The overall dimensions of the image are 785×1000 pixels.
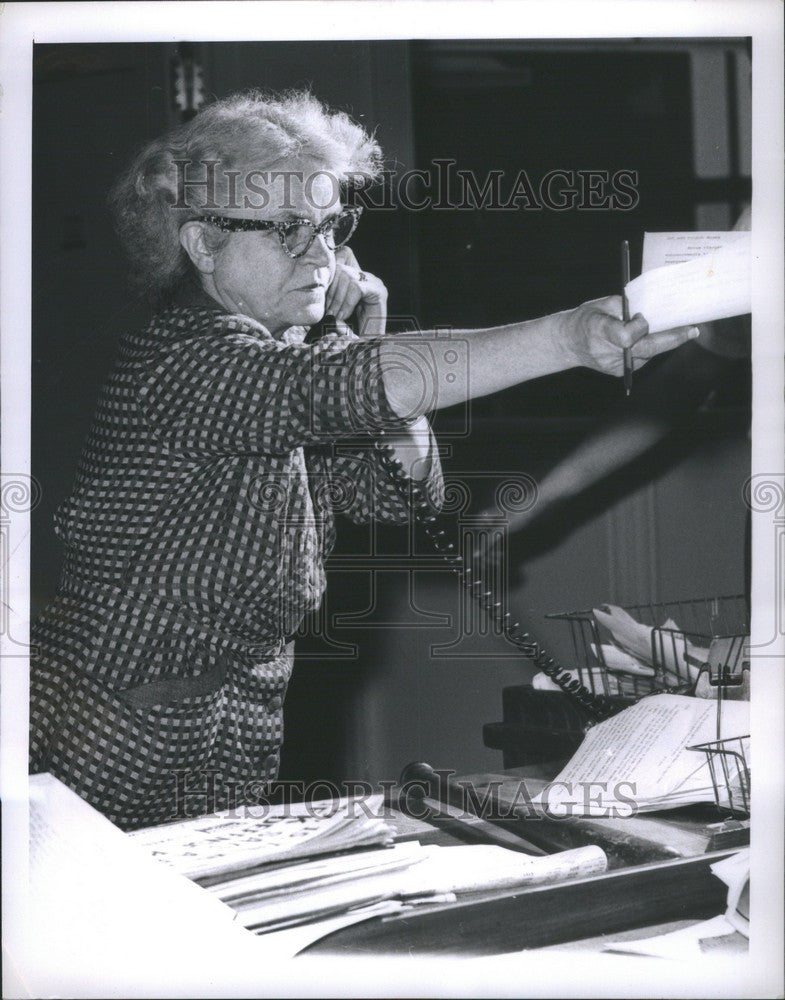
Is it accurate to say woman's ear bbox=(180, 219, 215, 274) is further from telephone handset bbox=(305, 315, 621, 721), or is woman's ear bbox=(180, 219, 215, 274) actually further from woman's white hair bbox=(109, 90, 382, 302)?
telephone handset bbox=(305, 315, 621, 721)

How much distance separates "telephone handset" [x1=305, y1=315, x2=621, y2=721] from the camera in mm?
1332

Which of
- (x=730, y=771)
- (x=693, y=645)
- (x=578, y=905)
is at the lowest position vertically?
(x=578, y=905)

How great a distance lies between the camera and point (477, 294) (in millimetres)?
1335

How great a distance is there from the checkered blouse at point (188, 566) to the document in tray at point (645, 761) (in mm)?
359

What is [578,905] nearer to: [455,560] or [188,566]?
[455,560]

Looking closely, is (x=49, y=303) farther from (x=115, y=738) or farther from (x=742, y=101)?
(x=742, y=101)

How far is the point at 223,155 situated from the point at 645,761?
2.94ft

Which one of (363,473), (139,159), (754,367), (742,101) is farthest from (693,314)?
(139,159)

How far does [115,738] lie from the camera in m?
1.32

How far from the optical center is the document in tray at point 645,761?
1307mm

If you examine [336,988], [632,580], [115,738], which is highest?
[632,580]

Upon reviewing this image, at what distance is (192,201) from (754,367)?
2.36 feet

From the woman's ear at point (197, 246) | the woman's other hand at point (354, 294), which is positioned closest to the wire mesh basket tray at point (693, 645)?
the woman's other hand at point (354, 294)

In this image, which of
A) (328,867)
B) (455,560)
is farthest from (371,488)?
(328,867)
